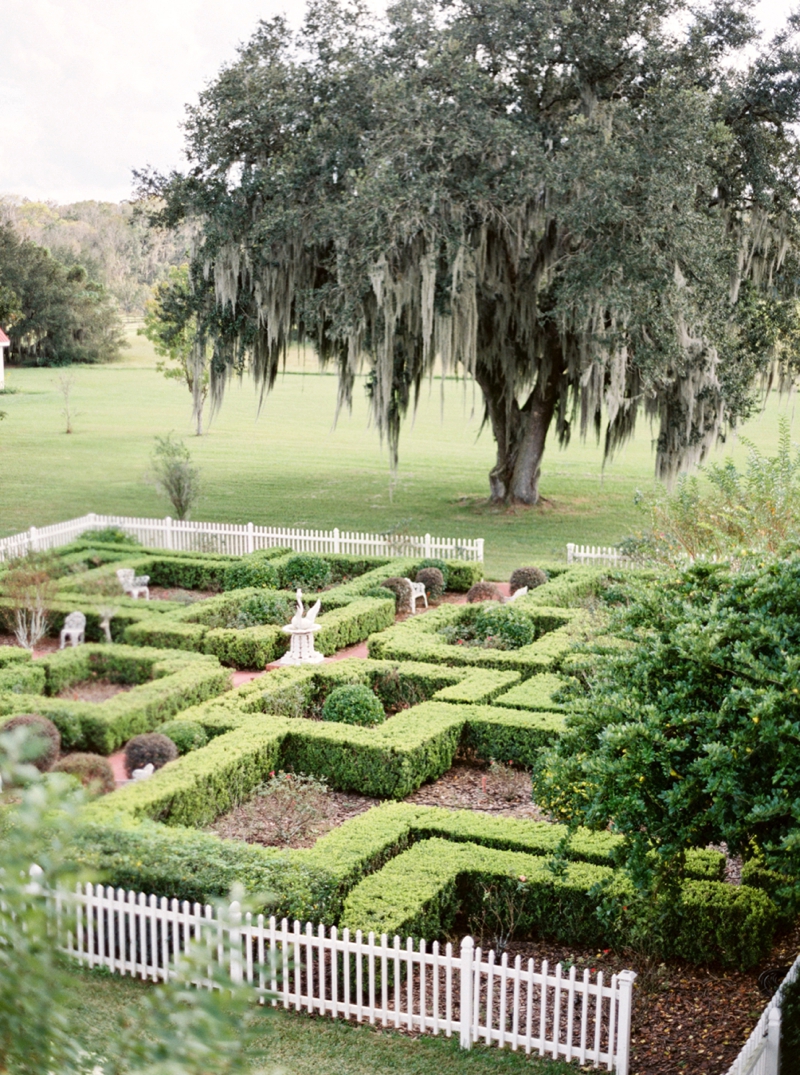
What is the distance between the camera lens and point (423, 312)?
21.0 meters

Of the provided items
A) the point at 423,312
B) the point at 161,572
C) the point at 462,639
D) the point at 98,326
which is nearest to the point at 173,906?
the point at 462,639

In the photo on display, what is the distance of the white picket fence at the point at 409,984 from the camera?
281 inches

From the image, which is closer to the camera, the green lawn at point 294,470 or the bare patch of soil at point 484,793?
the bare patch of soil at point 484,793

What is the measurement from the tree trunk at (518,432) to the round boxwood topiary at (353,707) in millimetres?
12803

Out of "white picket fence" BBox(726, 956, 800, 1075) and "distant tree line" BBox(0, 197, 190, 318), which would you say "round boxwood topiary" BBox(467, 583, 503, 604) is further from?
"distant tree line" BBox(0, 197, 190, 318)

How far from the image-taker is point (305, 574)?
20000mm

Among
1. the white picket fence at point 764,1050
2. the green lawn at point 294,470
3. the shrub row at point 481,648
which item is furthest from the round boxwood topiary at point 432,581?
the white picket fence at point 764,1050

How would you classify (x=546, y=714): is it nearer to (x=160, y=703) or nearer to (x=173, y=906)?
(x=160, y=703)

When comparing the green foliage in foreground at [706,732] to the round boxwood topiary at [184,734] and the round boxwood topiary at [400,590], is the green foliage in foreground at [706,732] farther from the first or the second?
the round boxwood topiary at [400,590]

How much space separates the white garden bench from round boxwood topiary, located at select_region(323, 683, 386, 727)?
7018mm

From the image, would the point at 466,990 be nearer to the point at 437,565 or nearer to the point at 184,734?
the point at 184,734

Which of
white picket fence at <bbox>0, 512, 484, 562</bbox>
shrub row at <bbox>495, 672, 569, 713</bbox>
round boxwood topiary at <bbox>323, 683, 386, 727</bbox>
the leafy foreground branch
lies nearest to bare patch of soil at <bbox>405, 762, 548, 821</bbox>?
shrub row at <bbox>495, 672, 569, 713</bbox>

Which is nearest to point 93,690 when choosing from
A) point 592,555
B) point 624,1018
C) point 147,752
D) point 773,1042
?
point 147,752

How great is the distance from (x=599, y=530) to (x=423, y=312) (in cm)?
685
